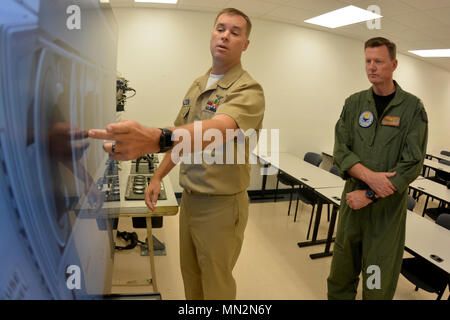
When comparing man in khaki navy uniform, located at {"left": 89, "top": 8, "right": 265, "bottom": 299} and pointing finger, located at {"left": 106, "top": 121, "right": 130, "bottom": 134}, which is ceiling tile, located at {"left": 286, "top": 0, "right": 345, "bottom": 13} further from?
pointing finger, located at {"left": 106, "top": 121, "right": 130, "bottom": 134}

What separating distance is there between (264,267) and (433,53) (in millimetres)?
5023

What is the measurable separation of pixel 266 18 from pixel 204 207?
3701 mm

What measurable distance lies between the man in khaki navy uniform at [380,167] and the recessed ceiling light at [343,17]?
1.89 m

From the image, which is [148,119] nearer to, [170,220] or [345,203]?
[170,220]

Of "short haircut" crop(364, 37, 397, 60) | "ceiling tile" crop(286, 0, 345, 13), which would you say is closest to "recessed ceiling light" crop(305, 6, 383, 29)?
"ceiling tile" crop(286, 0, 345, 13)

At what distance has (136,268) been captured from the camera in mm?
2709

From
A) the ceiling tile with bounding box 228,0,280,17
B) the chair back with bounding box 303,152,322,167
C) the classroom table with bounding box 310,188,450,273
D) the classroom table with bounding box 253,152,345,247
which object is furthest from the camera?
the chair back with bounding box 303,152,322,167

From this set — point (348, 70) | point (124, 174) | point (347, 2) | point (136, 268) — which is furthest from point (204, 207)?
point (348, 70)

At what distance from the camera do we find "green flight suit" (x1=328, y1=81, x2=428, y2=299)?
5.55 feet

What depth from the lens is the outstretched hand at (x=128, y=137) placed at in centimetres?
51

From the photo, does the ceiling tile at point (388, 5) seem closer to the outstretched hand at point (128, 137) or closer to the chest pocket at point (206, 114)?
the chest pocket at point (206, 114)

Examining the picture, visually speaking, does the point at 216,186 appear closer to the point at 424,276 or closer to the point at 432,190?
the point at 424,276

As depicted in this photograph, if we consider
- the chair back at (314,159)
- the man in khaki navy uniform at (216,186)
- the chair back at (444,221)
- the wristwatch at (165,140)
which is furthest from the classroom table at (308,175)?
the wristwatch at (165,140)

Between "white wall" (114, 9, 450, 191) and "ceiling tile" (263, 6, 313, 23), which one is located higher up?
"ceiling tile" (263, 6, 313, 23)
